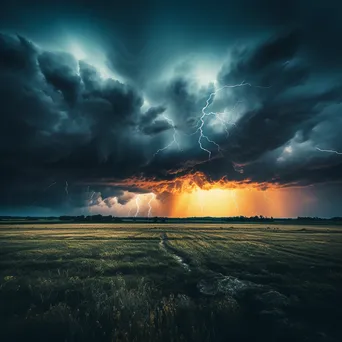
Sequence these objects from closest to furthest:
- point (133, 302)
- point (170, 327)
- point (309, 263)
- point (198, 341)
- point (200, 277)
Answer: point (198, 341)
point (170, 327)
point (133, 302)
point (200, 277)
point (309, 263)

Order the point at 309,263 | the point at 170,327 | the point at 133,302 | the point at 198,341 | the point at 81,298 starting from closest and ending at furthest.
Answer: the point at 198,341, the point at 170,327, the point at 133,302, the point at 81,298, the point at 309,263

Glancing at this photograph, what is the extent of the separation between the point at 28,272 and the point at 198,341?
16.5 m

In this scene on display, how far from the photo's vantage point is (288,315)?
1212cm

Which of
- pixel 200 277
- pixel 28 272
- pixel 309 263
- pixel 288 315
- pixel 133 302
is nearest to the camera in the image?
pixel 288 315

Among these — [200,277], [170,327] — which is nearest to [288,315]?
[170,327]

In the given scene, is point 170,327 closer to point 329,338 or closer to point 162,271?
point 329,338

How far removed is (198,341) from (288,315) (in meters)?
5.31

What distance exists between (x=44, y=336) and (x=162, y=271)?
1139cm

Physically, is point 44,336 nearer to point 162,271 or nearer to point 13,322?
point 13,322

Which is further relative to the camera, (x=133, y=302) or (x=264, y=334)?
(x=133, y=302)

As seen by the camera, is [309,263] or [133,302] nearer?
[133,302]

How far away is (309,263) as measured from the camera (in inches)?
929

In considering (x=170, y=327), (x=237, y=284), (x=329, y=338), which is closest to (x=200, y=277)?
(x=237, y=284)

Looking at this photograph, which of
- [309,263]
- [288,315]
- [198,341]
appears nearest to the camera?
[198,341]
